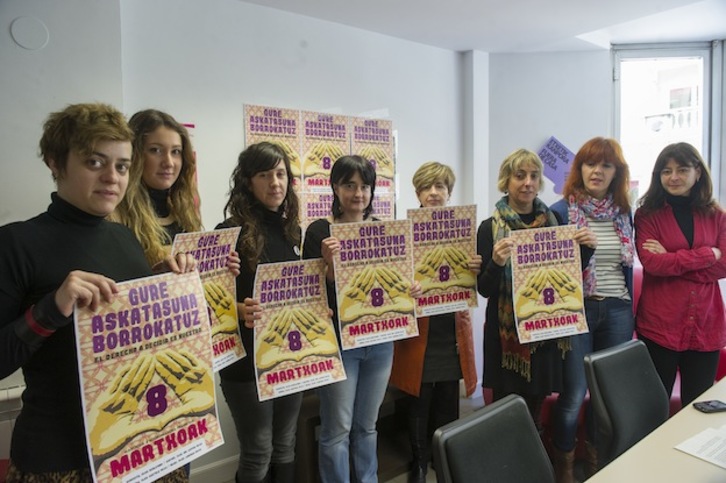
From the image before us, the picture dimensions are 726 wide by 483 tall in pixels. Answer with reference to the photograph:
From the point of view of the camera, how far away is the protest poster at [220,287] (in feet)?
4.84

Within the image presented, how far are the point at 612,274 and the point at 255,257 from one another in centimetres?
177

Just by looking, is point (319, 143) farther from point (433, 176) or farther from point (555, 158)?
point (555, 158)

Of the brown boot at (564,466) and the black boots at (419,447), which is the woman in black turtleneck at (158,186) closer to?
the black boots at (419,447)

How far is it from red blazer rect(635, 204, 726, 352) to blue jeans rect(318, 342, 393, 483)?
143 centimetres

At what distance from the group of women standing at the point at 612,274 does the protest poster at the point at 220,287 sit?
A: 1.15 meters

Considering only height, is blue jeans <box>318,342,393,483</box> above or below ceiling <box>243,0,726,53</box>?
below

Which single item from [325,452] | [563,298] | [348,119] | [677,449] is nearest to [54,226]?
[325,452]

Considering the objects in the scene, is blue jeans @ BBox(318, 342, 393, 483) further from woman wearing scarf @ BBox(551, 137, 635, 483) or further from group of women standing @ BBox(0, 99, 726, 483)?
woman wearing scarf @ BBox(551, 137, 635, 483)

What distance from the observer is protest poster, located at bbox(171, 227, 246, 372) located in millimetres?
1474

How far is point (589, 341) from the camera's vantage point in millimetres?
2268

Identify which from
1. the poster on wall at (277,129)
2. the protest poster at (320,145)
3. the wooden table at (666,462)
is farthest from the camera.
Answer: the protest poster at (320,145)

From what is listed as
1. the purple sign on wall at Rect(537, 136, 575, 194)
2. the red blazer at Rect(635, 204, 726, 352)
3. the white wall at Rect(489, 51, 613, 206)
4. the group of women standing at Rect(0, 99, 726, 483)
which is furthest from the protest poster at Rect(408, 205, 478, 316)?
the purple sign on wall at Rect(537, 136, 575, 194)

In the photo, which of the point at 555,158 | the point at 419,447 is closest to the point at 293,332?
the point at 419,447

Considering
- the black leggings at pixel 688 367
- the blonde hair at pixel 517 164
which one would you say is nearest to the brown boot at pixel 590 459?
the black leggings at pixel 688 367
